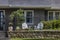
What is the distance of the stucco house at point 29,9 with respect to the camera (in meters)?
→ 23.4

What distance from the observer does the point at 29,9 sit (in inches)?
953

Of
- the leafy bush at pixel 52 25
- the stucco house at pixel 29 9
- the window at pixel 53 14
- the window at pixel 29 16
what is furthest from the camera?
the window at pixel 53 14

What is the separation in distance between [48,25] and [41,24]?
1021 millimetres

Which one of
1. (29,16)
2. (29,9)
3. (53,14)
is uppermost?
(29,9)

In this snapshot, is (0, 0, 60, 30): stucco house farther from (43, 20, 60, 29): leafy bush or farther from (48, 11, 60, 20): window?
(43, 20, 60, 29): leafy bush

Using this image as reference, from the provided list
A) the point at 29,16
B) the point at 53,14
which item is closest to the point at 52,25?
the point at 29,16

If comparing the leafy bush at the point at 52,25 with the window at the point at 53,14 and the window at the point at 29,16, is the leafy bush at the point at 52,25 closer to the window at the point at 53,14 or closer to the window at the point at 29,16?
the window at the point at 29,16

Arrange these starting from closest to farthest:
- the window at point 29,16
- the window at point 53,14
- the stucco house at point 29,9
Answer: the stucco house at point 29,9 < the window at point 29,16 < the window at point 53,14

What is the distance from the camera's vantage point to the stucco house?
2339 centimetres

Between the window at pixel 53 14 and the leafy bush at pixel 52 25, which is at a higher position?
the leafy bush at pixel 52 25

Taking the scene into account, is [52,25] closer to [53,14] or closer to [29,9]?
[29,9]

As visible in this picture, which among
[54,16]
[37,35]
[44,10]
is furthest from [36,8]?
[37,35]

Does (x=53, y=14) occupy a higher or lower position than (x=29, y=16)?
lower

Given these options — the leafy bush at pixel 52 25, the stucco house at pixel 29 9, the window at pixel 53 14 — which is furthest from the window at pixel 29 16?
the leafy bush at pixel 52 25
